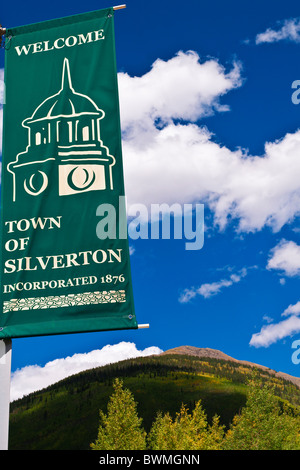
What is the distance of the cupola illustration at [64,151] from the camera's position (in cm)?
1199

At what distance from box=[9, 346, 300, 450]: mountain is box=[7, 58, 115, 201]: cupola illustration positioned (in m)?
67.3

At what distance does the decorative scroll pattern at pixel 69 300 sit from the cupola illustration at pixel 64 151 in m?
2.30

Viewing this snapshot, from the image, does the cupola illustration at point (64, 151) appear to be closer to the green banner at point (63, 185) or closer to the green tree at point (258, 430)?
the green banner at point (63, 185)

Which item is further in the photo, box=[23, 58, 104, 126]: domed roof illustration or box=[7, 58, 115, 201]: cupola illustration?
box=[23, 58, 104, 126]: domed roof illustration

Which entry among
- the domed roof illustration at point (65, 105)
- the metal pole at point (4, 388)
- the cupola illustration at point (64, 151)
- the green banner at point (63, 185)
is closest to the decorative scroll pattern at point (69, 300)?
the green banner at point (63, 185)

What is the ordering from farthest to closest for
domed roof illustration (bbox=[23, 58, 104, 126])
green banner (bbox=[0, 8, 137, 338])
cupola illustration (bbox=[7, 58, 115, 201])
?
domed roof illustration (bbox=[23, 58, 104, 126]), cupola illustration (bbox=[7, 58, 115, 201]), green banner (bbox=[0, 8, 137, 338])

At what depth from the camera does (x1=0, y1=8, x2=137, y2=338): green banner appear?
11.2m

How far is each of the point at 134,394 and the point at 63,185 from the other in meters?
83.3

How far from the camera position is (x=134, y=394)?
298 feet

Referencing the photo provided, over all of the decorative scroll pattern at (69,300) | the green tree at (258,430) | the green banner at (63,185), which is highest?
the green banner at (63,185)

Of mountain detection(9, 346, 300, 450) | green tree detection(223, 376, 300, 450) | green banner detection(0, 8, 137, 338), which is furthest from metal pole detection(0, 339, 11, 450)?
mountain detection(9, 346, 300, 450)

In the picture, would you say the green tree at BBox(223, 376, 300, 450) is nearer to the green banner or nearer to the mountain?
the green banner

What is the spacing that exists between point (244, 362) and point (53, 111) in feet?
376

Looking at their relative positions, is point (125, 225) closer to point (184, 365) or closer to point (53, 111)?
point (53, 111)
